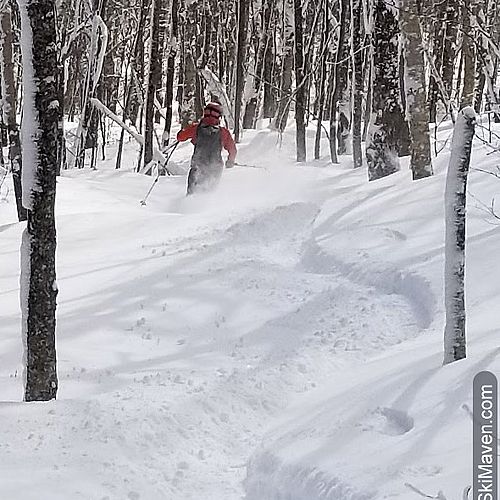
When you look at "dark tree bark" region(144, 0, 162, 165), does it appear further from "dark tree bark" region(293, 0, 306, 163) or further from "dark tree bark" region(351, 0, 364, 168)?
"dark tree bark" region(351, 0, 364, 168)

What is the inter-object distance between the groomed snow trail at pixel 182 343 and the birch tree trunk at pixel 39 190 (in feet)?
1.00

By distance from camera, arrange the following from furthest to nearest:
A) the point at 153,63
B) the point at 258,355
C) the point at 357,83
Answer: the point at 153,63 < the point at 357,83 < the point at 258,355

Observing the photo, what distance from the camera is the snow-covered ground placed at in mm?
3670

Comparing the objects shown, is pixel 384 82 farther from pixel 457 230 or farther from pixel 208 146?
pixel 457 230

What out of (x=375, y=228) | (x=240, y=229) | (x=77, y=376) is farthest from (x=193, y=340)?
(x=240, y=229)

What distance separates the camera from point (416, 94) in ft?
31.0

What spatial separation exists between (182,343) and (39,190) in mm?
1963

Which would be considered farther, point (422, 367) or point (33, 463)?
point (422, 367)

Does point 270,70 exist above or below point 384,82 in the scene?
above

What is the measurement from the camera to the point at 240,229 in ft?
32.4

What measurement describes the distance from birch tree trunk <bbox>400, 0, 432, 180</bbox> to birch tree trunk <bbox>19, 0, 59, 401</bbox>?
5.88 metres

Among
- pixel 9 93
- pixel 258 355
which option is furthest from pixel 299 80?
pixel 258 355

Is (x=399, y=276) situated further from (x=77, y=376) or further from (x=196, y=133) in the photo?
(x=196, y=133)

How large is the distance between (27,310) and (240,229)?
17.9ft
